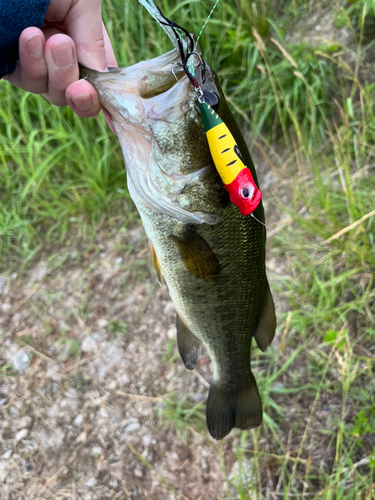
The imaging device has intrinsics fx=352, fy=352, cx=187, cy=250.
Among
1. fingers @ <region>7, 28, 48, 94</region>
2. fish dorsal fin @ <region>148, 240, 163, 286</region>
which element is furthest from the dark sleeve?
fish dorsal fin @ <region>148, 240, 163, 286</region>

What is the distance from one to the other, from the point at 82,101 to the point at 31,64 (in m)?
0.23

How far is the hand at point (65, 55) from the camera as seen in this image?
1.16 metres

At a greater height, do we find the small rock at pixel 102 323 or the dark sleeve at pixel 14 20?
the dark sleeve at pixel 14 20

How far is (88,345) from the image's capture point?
257 centimetres

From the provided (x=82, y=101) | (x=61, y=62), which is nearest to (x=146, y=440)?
(x=82, y=101)

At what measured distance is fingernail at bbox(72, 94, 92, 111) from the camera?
1.19 metres

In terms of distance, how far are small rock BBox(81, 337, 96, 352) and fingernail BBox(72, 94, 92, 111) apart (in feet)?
5.94

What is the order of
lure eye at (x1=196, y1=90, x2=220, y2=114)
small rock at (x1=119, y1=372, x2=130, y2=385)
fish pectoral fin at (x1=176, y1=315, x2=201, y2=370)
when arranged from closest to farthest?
lure eye at (x1=196, y1=90, x2=220, y2=114) → fish pectoral fin at (x1=176, y1=315, x2=201, y2=370) → small rock at (x1=119, y1=372, x2=130, y2=385)

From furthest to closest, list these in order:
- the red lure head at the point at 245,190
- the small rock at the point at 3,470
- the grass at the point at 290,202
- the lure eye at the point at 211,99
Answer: the small rock at the point at 3,470 < the grass at the point at 290,202 < the lure eye at the point at 211,99 < the red lure head at the point at 245,190

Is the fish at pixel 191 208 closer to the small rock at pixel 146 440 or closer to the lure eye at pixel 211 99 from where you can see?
the lure eye at pixel 211 99

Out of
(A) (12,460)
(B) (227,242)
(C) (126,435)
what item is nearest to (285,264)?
(B) (227,242)

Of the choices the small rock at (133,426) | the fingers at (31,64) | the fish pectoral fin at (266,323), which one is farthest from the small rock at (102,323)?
the fingers at (31,64)

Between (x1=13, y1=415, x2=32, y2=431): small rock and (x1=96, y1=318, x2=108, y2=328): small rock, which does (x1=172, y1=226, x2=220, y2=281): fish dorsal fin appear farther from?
(x1=13, y1=415, x2=32, y2=431): small rock

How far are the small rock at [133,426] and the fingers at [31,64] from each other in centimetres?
198
